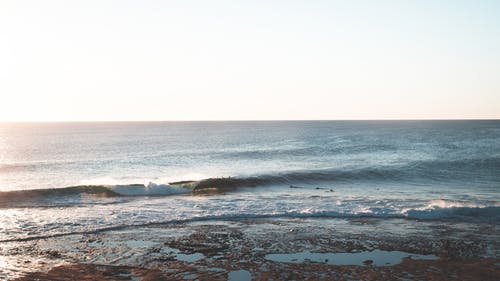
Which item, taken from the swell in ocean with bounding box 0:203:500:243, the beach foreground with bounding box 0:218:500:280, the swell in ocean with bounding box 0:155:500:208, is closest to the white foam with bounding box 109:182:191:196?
the swell in ocean with bounding box 0:155:500:208

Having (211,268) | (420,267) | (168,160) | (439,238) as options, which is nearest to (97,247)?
(211,268)

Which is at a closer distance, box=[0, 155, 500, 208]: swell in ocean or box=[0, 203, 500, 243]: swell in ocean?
box=[0, 203, 500, 243]: swell in ocean

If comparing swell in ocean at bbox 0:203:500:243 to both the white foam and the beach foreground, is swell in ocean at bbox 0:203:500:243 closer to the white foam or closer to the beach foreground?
the beach foreground

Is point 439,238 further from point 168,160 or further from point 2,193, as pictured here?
point 168,160

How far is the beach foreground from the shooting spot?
13117 mm

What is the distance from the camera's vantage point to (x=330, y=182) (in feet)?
125

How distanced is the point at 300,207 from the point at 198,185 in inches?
529

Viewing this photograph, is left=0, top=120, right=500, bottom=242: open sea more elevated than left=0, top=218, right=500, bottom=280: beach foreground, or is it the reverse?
left=0, top=218, right=500, bottom=280: beach foreground

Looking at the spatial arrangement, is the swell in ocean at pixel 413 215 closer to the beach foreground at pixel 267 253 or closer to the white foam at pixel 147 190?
the beach foreground at pixel 267 253

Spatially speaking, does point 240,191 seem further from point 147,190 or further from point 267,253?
point 267,253

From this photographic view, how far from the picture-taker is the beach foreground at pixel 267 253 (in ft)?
43.0

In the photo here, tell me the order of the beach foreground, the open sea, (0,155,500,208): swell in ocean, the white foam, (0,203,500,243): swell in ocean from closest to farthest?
the beach foreground < (0,203,500,243): swell in ocean < the open sea < (0,155,500,208): swell in ocean < the white foam

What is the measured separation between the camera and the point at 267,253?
50.4 ft

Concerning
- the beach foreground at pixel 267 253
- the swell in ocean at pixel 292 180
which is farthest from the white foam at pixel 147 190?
the beach foreground at pixel 267 253
